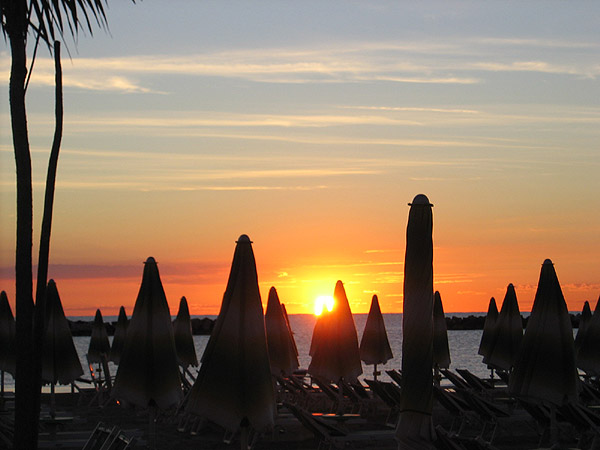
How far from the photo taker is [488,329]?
24.0 meters

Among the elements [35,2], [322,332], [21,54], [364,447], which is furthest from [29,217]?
[322,332]

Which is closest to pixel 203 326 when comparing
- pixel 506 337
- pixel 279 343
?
pixel 279 343

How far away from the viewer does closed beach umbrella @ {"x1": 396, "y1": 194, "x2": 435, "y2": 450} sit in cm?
863

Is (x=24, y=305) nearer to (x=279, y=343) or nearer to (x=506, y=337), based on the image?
(x=279, y=343)

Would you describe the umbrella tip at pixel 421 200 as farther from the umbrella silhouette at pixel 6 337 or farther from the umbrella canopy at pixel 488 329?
the umbrella silhouette at pixel 6 337

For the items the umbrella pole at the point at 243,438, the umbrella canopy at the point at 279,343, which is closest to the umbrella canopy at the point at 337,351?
the umbrella canopy at the point at 279,343

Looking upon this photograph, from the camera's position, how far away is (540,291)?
497 inches

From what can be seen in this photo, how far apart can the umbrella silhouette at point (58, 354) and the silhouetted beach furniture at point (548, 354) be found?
999cm

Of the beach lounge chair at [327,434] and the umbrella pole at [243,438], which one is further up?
the umbrella pole at [243,438]

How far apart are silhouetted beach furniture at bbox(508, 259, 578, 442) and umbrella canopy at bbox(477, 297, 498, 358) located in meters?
9.22

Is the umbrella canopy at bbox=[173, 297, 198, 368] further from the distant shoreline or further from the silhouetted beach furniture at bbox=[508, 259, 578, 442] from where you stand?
the distant shoreline

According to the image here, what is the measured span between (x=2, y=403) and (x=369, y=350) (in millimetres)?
9412

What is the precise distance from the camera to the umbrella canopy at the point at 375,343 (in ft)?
73.8

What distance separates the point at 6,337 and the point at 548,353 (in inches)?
570
